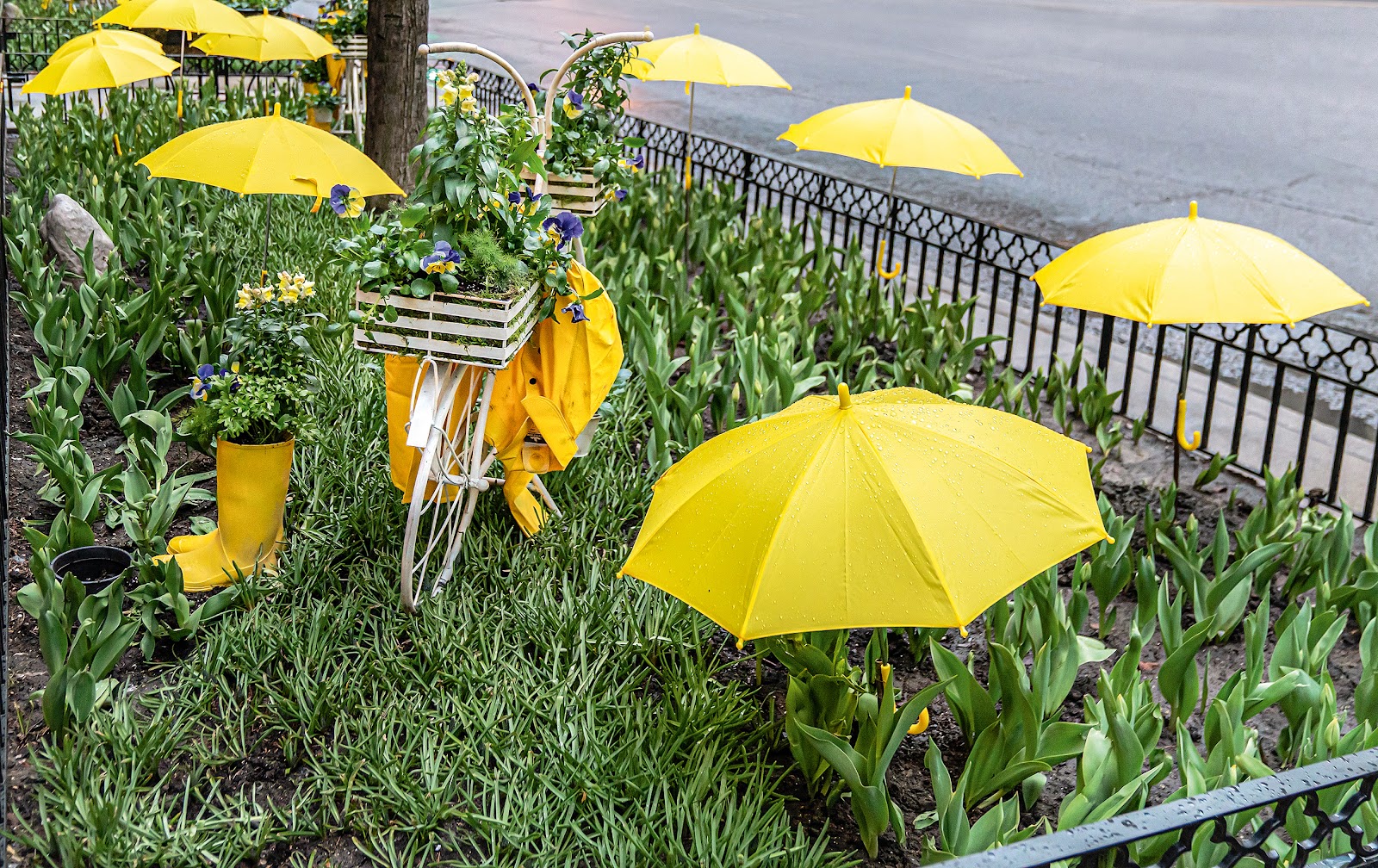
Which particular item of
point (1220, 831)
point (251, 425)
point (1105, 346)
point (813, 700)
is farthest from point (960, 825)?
point (1105, 346)

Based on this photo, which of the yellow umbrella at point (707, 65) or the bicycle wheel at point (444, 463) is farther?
the yellow umbrella at point (707, 65)

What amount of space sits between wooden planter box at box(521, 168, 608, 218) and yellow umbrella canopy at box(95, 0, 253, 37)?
152 inches

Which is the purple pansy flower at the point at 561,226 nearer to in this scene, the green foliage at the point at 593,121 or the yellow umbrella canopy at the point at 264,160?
the yellow umbrella canopy at the point at 264,160

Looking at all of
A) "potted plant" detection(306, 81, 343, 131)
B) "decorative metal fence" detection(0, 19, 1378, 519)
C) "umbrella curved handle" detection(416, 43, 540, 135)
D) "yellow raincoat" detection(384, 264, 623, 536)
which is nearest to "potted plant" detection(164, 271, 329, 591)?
"yellow raincoat" detection(384, 264, 623, 536)

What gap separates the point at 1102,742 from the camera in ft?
9.55

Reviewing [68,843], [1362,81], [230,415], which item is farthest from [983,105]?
[68,843]

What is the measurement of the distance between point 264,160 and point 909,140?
3.15 meters

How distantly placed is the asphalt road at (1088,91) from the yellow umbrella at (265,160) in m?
6.58

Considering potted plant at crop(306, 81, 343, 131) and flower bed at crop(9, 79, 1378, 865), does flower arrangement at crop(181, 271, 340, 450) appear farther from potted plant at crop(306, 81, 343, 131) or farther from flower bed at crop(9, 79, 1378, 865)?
potted plant at crop(306, 81, 343, 131)

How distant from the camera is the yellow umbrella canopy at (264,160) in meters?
4.12

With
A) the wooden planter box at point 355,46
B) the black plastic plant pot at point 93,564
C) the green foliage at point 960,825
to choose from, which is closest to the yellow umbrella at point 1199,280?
the green foliage at point 960,825

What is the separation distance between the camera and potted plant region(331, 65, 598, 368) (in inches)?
129

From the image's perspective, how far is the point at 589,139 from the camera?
16.2ft

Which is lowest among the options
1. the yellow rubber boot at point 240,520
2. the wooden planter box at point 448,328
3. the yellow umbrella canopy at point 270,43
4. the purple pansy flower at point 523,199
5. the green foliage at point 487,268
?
the yellow rubber boot at point 240,520
